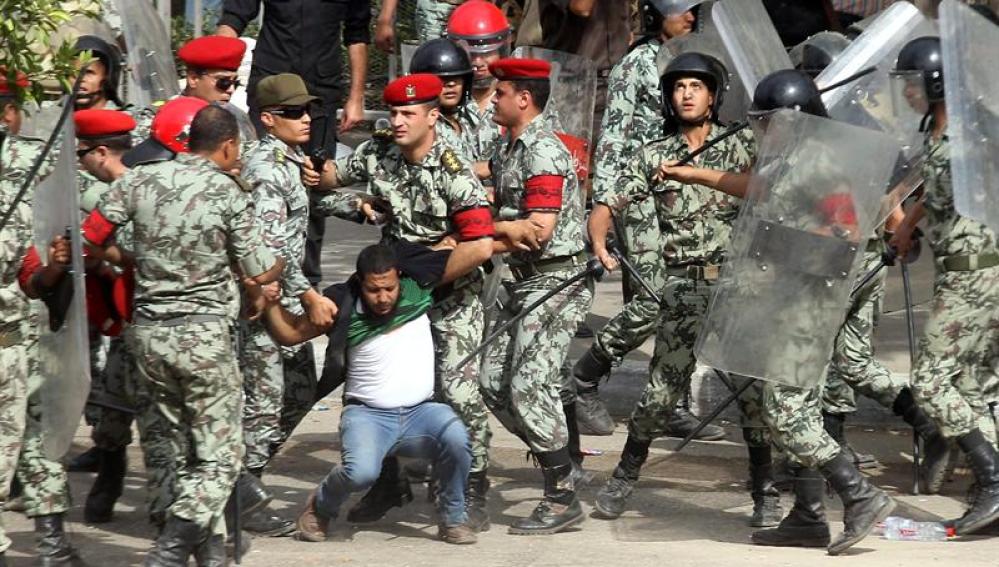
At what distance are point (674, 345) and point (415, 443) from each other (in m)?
1.16

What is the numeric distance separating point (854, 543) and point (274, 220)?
257cm

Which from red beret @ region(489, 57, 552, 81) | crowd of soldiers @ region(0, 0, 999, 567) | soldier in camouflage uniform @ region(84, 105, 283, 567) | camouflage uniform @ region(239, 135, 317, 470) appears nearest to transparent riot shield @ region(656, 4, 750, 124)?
crowd of soldiers @ region(0, 0, 999, 567)

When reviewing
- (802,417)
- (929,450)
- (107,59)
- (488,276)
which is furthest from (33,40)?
(929,450)

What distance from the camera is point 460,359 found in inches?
291

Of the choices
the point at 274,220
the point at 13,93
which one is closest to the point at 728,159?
the point at 274,220

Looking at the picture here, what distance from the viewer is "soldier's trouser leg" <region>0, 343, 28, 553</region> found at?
20.7 feet

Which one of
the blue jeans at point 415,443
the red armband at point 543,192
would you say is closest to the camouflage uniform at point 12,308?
the blue jeans at point 415,443

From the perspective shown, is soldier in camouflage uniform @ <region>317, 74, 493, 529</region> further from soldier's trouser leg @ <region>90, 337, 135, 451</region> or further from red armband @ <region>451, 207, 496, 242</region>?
soldier's trouser leg @ <region>90, 337, 135, 451</region>

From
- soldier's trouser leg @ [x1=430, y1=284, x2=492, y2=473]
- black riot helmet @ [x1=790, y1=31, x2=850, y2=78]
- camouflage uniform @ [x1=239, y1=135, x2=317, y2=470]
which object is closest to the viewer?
camouflage uniform @ [x1=239, y1=135, x2=317, y2=470]

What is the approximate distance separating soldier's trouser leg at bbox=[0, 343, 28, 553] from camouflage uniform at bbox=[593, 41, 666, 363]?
3.12 m

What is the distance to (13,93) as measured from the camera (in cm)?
587

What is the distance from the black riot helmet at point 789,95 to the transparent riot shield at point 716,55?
3.92 ft

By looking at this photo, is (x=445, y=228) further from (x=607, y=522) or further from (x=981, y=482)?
(x=981, y=482)

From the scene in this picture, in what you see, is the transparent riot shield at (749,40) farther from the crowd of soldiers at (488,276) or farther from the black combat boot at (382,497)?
the black combat boot at (382,497)
